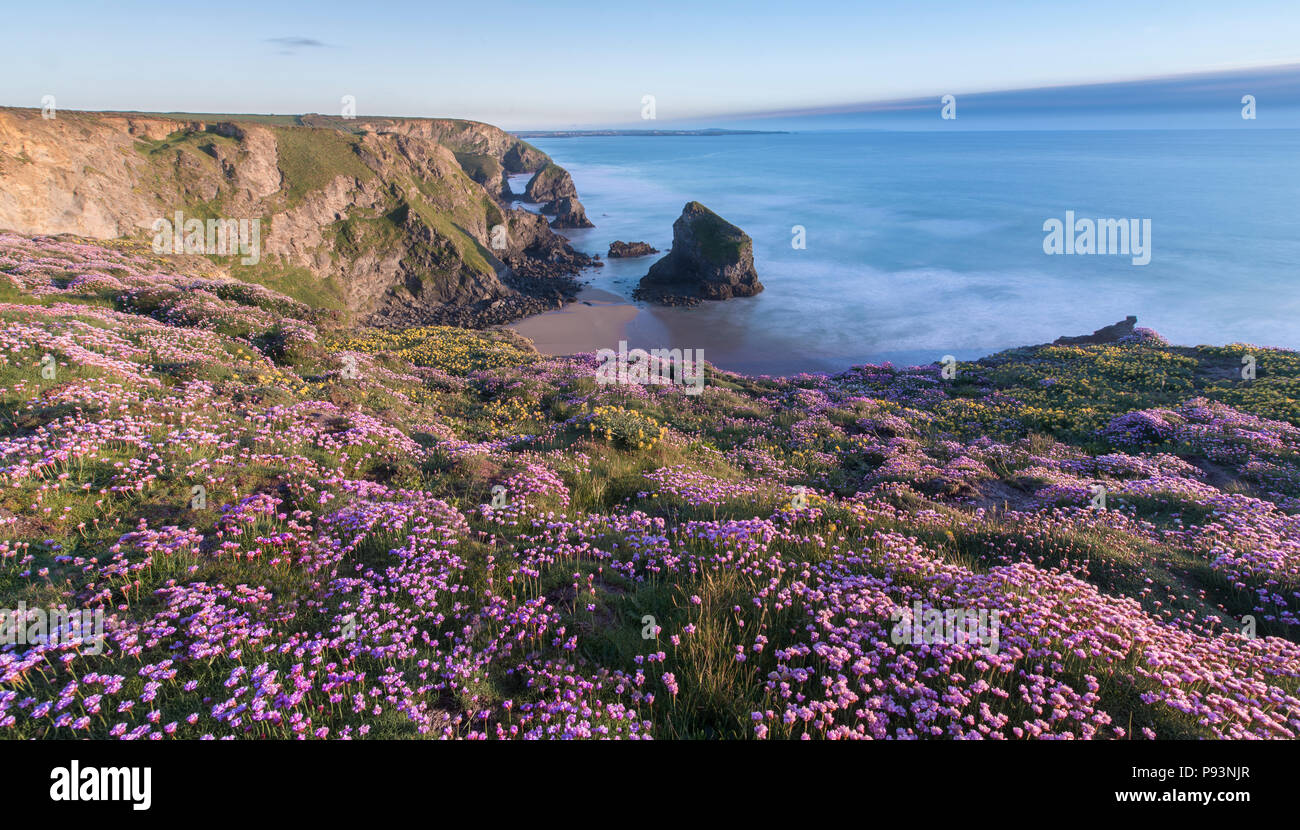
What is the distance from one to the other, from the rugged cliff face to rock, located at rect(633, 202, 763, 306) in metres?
12.0

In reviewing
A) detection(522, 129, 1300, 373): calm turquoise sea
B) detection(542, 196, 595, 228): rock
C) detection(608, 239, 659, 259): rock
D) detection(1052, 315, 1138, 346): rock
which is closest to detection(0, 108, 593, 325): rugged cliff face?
detection(608, 239, 659, 259): rock

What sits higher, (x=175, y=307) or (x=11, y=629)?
(x=175, y=307)

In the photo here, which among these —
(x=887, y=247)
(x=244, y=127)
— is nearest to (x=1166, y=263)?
(x=887, y=247)

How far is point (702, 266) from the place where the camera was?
69375 mm

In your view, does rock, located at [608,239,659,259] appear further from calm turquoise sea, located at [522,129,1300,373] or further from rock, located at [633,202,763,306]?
rock, located at [633,202,763,306]

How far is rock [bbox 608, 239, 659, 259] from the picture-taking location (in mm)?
90688

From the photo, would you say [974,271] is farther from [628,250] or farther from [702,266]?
[628,250]

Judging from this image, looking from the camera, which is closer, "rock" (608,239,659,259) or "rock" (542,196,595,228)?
"rock" (608,239,659,259)

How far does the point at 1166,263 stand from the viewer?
72750mm

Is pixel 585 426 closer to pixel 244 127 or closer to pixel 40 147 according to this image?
pixel 40 147

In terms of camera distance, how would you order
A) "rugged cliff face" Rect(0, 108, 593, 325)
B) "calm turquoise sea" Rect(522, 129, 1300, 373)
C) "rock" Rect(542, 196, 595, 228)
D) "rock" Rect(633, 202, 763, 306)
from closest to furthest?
"rugged cliff face" Rect(0, 108, 593, 325), "calm turquoise sea" Rect(522, 129, 1300, 373), "rock" Rect(633, 202, 763, 306), "rock" Rect(542, 196, 595, 228)

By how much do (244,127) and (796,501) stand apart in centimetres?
8096

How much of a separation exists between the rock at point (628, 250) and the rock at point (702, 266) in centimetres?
2014
